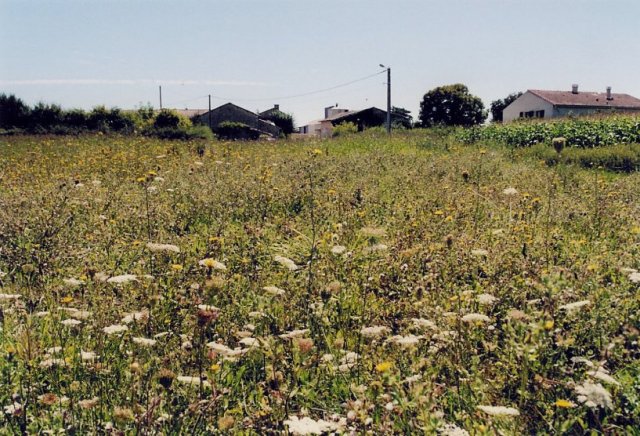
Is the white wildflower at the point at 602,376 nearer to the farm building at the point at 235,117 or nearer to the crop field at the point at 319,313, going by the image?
the crop field at the point at 319,313

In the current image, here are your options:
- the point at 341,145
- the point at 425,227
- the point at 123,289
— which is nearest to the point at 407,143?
the point at 341,145

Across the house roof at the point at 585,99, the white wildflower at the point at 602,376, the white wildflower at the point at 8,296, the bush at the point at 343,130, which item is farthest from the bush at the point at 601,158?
the house roof at the point at 585,99

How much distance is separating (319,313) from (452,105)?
206 ft

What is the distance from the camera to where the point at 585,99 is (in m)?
52.7

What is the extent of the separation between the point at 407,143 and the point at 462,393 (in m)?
15.2

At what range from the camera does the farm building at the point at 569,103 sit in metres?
50.2

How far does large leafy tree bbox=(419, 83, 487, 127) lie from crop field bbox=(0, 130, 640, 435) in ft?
189

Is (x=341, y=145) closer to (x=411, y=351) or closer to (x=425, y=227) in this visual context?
(x=425, y=227)

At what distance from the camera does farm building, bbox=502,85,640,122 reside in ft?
165

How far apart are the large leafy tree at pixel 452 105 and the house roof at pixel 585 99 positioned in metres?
10.2

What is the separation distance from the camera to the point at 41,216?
16.0 ft

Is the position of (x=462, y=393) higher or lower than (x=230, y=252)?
lower

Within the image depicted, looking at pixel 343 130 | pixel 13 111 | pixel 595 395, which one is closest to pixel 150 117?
pixel 13 111

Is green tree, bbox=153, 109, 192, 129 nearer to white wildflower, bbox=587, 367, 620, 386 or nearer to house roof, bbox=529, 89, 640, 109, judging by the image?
house roof, bbox=529, 89, 640, 109
